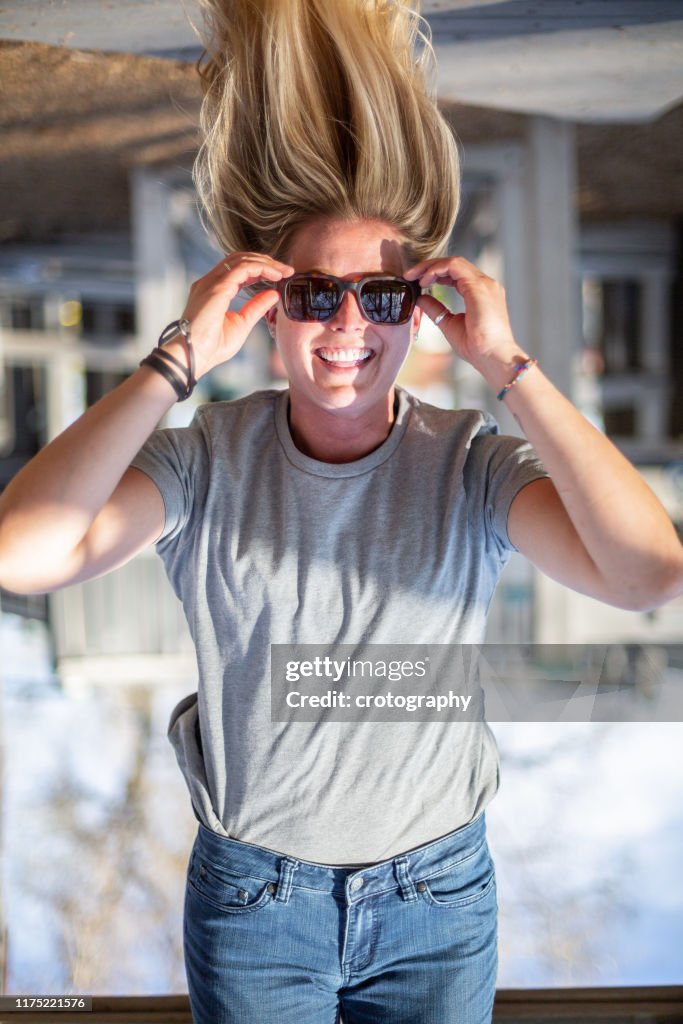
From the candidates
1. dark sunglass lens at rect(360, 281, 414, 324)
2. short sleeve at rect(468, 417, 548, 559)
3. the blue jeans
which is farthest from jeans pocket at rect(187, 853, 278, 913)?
dark sunglass lens at rect(360, 281, 414, 324)

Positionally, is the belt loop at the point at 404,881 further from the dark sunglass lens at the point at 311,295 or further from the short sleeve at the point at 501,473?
the dark sunglass lens at the point at 311,295

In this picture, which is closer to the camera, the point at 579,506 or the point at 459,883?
the point at 579,506

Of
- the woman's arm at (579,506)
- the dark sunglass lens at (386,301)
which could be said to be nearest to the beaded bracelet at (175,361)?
the dark sunglass lens at (386,301)

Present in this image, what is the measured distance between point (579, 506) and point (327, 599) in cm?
37

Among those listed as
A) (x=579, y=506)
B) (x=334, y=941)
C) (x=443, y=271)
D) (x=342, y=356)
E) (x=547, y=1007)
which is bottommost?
(x=547, y=1007)

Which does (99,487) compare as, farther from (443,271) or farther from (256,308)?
(443,271)

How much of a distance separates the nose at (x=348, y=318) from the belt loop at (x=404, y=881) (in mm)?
737

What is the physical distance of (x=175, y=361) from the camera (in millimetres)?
1147

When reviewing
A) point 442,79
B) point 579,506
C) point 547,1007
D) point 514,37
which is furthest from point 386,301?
point 547,1007

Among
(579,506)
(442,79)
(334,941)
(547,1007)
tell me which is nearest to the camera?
(579,506)

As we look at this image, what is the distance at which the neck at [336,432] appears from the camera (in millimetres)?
1271

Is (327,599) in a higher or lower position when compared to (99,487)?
lower

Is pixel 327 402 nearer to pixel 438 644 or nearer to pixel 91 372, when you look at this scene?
pixel 438 644

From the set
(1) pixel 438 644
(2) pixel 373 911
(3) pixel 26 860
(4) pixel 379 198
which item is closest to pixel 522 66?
(4) pixel 379 198
